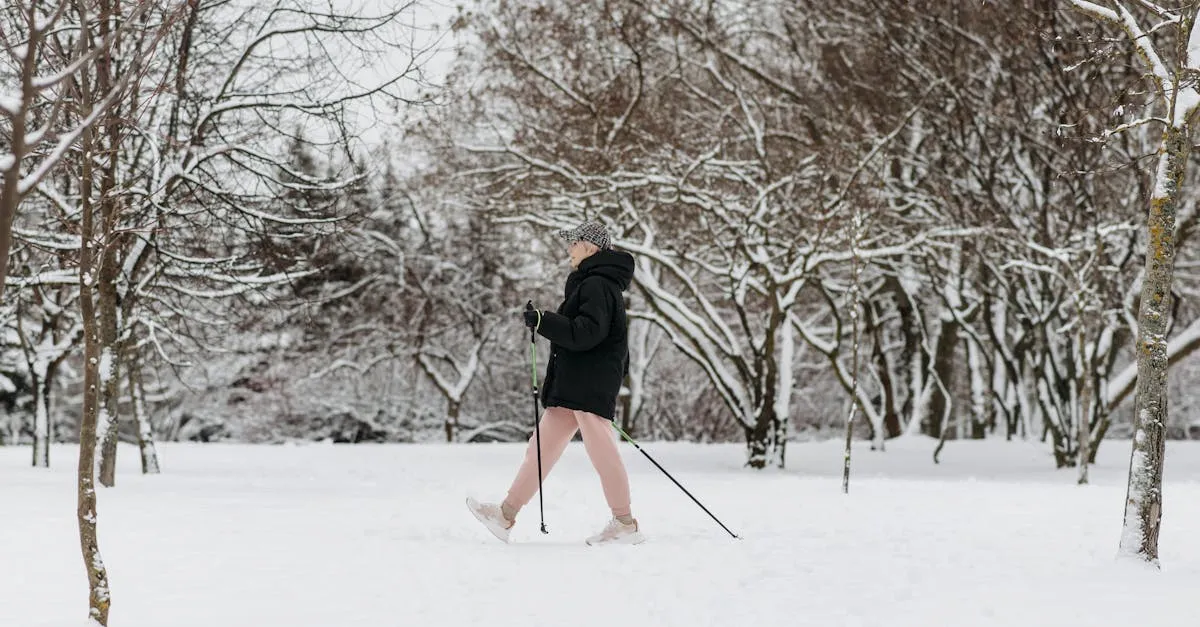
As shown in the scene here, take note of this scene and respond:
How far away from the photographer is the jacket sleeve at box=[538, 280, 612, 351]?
5.94m

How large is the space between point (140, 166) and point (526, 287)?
49.9ft

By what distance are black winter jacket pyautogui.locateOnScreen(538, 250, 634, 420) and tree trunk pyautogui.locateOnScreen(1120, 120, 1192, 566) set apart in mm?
2532

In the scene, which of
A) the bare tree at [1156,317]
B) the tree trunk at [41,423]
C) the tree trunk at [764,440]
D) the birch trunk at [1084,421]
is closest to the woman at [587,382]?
the bare tree at [1156,317]

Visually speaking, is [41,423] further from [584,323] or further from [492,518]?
[584,323]

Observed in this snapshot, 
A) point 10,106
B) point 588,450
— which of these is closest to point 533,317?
point 588,450

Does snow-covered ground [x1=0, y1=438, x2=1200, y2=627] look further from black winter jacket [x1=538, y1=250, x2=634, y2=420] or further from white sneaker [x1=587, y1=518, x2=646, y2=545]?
black winter jacket [x1=538, y1=250, x2=634, y2=420]

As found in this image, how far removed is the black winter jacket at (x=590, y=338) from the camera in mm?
6023

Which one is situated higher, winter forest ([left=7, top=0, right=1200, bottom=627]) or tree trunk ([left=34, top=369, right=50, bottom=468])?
winter forest ([left=7, top=0, right=1200, bottom=627])

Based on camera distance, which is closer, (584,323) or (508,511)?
(584,323)

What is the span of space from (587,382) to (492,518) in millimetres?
908

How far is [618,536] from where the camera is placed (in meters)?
6.09

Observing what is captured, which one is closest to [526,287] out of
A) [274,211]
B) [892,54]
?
[892,54]

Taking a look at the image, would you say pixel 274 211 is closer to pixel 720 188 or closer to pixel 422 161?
pixel 720 188

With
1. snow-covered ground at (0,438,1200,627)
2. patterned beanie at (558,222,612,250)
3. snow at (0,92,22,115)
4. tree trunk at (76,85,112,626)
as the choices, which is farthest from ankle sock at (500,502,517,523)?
snow at (0,92,22,115)
